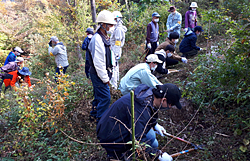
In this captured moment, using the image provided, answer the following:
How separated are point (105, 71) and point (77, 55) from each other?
7072 mm

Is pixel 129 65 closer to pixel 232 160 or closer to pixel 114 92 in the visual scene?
pixel 114 92

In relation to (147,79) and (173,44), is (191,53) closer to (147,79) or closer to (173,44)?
(173,44)

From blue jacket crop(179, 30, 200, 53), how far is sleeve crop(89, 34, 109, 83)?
156 inches

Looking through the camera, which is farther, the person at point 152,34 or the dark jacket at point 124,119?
the person at point 152,34

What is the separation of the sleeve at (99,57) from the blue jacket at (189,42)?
13.0ft

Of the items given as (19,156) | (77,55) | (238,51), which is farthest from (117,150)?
(77,55)

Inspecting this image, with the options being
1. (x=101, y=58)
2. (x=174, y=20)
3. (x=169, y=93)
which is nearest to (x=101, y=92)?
(x=101, y=58)

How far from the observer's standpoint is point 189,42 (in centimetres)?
645

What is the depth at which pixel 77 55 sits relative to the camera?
10.1 meters

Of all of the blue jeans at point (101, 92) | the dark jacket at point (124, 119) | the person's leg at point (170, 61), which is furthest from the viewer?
the person's leg at point (170, 61)

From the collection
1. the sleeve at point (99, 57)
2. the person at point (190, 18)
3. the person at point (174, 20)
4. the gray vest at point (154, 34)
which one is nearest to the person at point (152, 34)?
the gray vest at point (154, 34)

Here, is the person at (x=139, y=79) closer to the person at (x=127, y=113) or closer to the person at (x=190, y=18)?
→ the person at (x=127, y=113)

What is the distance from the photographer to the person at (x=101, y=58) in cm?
343

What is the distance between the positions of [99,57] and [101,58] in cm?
4
